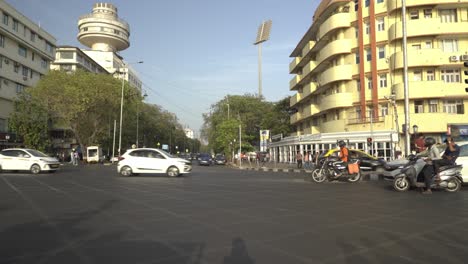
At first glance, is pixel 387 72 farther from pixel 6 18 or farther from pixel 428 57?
pixel 6 18

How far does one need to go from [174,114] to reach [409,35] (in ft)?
238

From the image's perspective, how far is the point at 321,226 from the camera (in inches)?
277

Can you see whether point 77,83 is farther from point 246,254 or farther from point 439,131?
point 246,254

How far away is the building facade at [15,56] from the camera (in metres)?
49.0

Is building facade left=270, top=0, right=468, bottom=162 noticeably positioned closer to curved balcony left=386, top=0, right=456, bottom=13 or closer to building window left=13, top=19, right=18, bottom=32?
curved balcony left=386, top=0, right=456, bottom=13

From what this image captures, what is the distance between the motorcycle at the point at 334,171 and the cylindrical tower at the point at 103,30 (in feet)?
310

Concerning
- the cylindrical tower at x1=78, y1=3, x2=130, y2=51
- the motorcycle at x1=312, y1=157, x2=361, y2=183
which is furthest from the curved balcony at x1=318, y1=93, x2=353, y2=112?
the cylindrical tower at x1=78, y1=3, x2=130, y2=51

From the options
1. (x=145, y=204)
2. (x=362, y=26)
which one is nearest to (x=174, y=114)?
(x=362, y=26)

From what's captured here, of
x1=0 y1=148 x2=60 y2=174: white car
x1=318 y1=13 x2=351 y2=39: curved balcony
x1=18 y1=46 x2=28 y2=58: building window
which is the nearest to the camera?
x1=0 y1=148 x2=60 y2=174: white car

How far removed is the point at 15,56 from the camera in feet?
171

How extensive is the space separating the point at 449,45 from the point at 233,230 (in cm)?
3476

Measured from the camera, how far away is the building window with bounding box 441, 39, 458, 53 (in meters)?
33.7

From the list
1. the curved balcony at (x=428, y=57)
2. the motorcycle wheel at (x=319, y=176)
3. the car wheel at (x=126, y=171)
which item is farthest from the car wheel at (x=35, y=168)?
the curved balcony at (x=428, y=57)

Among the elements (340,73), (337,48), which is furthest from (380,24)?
(340,73)
